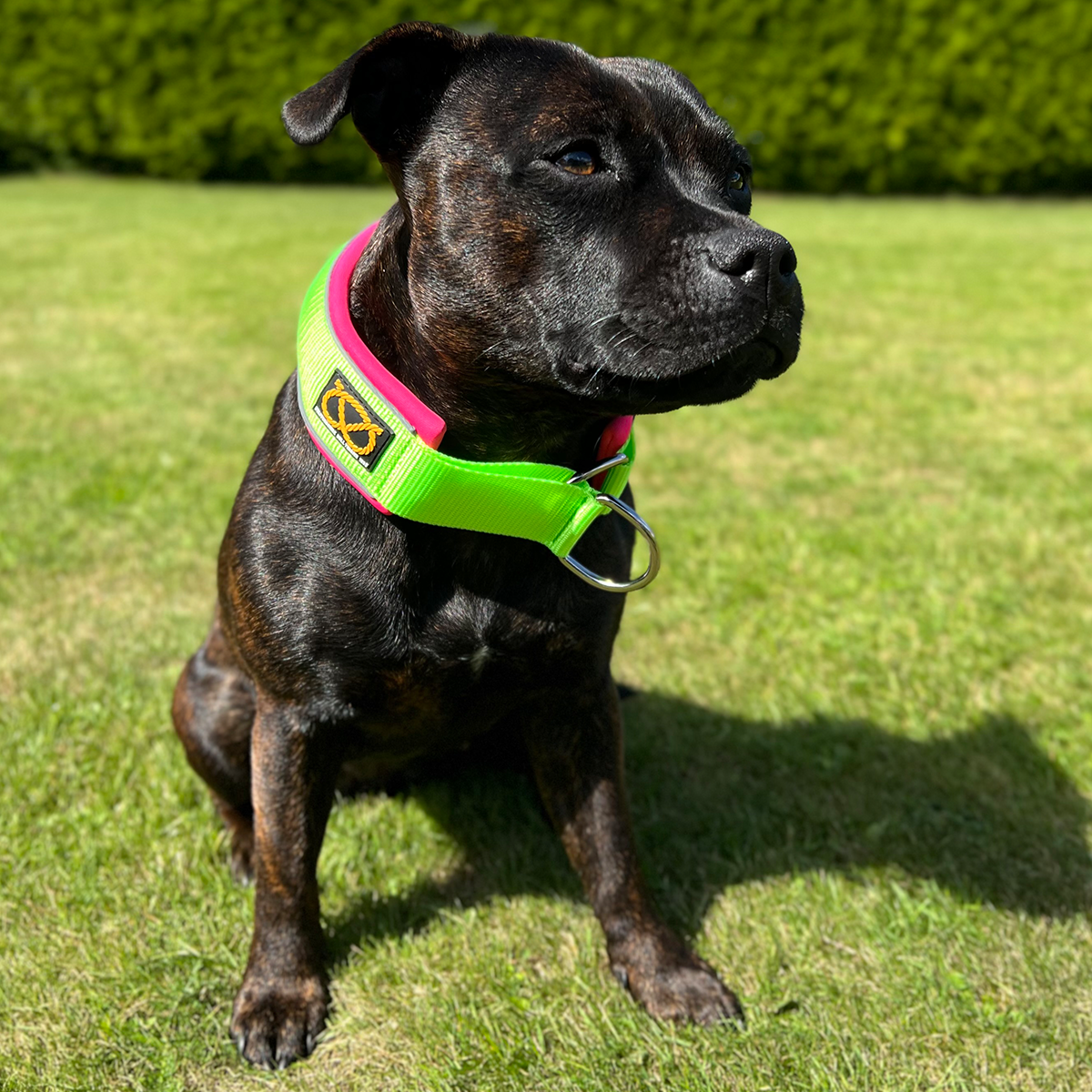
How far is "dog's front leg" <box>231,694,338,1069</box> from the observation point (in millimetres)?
2402

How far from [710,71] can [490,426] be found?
1490 centimetres

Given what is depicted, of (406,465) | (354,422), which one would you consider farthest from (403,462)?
(354,422)

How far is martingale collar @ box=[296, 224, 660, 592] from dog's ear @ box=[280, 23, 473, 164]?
321 millimetres

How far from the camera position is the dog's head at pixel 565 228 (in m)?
1.98

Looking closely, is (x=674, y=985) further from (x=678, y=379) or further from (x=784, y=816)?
(x=678, y=379)

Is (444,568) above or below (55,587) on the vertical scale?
above

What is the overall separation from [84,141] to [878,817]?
16.5m

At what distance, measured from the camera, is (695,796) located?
325cm

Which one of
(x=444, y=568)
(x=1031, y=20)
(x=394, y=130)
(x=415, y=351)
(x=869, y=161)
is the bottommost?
(x=869, y=161)

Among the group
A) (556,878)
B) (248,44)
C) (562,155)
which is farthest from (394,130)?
(248,44)

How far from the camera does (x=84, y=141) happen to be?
16.4 m

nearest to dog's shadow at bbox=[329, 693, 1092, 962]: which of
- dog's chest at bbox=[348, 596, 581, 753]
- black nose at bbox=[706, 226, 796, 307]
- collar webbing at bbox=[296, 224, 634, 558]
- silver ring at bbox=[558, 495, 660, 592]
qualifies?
dog's chest at bbox=[348, 596, 581, 753]

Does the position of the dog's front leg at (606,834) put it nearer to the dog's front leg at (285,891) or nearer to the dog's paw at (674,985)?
the dog's paw at (674,985)

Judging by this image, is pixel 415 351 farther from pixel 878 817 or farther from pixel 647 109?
pixel 878 817
